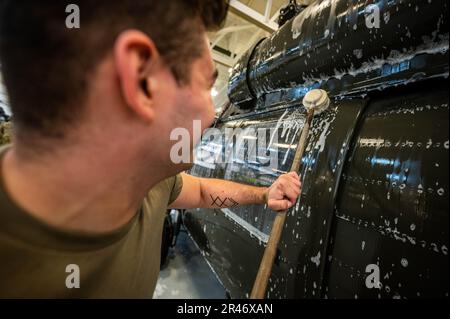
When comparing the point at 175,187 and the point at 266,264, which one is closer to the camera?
the point at 266,264

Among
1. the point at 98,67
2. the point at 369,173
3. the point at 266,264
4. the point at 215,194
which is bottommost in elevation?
→ the point at 266,264

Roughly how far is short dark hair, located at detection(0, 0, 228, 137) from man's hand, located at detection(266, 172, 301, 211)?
0.57 metres

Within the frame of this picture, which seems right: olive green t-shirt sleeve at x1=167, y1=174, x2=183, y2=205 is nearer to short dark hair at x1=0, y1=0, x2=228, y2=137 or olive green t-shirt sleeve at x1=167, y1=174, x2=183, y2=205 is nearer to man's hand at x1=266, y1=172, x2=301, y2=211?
man's hand at x1=266, y1=172, x2=301, y2=211

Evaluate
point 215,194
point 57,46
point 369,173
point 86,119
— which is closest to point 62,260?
point 86,119

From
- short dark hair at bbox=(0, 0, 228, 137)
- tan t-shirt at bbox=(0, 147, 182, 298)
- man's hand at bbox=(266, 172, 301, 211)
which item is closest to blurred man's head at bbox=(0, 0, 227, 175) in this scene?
short dark hair at bbox=(0, 0, 228, 137)

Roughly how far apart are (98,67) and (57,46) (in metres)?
0.07

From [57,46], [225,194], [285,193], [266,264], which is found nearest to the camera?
[57,46]

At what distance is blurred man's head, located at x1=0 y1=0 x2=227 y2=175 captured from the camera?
1.39ft

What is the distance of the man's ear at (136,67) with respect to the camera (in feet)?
1.41

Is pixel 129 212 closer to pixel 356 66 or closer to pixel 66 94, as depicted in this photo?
pixel 66 94

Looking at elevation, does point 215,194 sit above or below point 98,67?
below

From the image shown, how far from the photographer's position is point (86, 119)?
18.1 inches

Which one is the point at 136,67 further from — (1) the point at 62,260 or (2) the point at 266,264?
(2) the point at 266,264

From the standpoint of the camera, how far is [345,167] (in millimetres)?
865
